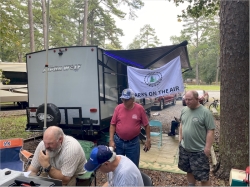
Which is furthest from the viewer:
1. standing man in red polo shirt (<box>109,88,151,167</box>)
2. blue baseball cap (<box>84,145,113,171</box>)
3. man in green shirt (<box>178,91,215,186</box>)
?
standing man in red polo shirt (<box>109,88,151,167</box>)

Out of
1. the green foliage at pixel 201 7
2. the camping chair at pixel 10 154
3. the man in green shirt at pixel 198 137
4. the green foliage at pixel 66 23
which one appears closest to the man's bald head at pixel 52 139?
the camping chair at pixel 10 154

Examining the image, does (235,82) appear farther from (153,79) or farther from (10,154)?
(10,154)

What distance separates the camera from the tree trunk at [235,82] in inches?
140

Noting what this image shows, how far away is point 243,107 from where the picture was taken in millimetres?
3576

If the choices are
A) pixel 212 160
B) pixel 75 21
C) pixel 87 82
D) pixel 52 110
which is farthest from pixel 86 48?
pixel 75 21

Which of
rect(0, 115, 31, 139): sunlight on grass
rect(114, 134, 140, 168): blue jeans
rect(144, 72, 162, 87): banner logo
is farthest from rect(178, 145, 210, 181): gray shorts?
rect(0, 115, 31, 139): sunlight on grass

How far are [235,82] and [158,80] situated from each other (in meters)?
1.93

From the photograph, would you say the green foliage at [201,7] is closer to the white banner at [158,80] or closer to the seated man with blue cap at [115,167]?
the white banner at [158,80]

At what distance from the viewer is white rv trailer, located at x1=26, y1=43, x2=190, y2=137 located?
16.5ft

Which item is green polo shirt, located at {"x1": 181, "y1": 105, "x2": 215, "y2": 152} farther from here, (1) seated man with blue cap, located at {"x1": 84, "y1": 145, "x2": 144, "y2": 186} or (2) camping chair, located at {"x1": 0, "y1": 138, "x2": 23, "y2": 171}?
(2) camping chair, located at {"x1": 0, "y1": 138, "x2": 23, "y2": 171}

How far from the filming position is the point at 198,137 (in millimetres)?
3025

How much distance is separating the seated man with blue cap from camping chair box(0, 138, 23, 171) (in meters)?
2.21

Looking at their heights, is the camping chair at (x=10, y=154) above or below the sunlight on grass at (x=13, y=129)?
above

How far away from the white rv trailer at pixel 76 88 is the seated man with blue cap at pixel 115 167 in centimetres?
318
